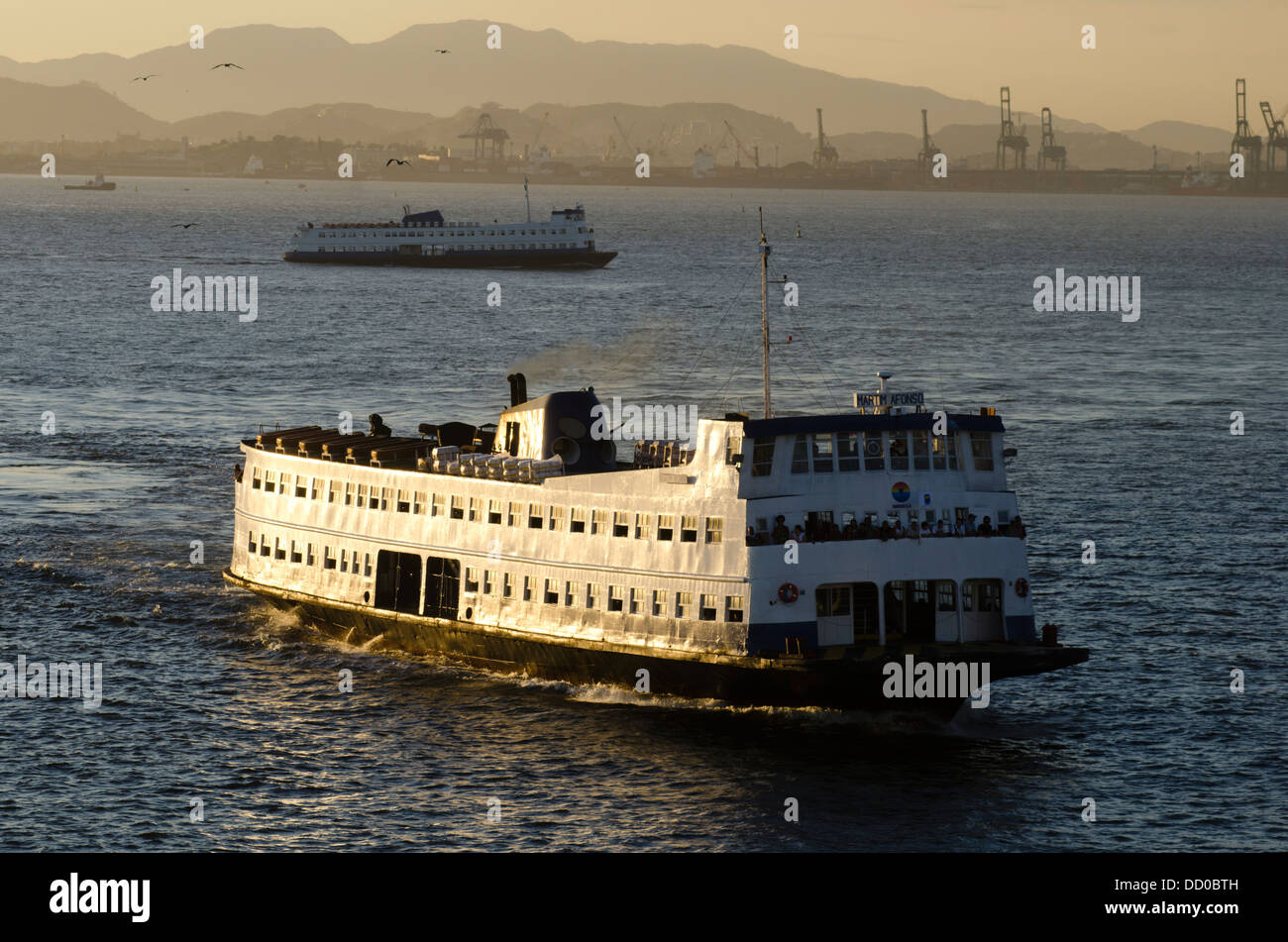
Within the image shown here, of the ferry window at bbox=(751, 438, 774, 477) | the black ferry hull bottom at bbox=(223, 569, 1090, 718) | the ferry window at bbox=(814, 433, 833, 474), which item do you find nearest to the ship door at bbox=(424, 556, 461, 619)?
the black ferry hull bottom at bbox=(223, 569, 1090, 718)

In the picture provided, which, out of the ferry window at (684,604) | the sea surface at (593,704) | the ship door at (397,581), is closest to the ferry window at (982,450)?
the sea surface at (593,704)

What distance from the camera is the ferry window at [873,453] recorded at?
5044 cm

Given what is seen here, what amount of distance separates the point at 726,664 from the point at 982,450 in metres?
10.2

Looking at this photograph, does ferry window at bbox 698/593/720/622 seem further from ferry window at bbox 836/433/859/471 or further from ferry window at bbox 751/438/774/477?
ferry window at bbox 836/433/859/471

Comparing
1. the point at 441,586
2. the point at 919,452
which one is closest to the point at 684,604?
the point at 919,452

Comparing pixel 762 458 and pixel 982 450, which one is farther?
pixel 982 450

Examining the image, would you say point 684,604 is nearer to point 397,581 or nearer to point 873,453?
point 873,453

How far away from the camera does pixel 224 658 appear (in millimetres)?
58781

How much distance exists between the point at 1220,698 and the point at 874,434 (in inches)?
562

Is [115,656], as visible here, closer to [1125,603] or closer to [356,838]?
[356,838]

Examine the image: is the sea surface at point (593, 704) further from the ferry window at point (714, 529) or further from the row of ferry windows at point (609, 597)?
the ferry window at point (714, 529)

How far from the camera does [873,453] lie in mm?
50562

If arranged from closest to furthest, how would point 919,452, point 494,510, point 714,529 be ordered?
point 714,529 → point 919,452 → point 494,510

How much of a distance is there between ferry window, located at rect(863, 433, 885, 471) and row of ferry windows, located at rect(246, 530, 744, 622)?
5.58 metres
